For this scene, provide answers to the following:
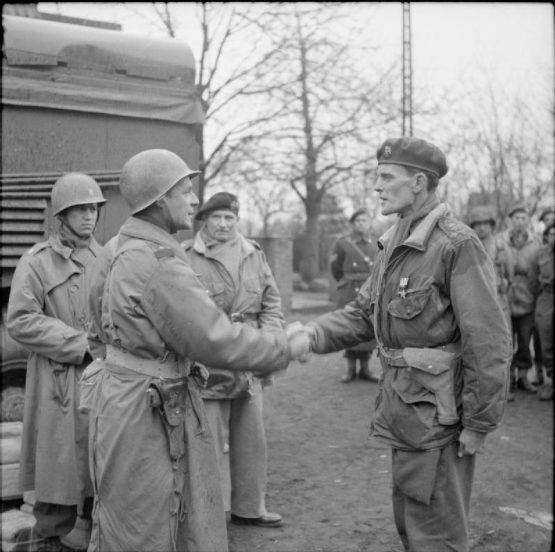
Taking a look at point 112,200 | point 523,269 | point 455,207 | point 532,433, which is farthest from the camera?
point 455,207

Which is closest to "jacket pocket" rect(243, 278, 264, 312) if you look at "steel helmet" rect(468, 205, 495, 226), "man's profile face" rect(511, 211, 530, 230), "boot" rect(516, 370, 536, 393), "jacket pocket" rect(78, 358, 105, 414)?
"jacket pocket" rect(78, 358, 105, 414)

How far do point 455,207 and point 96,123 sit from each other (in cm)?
1466

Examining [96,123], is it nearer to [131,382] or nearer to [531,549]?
[131,382]

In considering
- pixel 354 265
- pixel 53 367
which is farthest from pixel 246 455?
pixel 354 265

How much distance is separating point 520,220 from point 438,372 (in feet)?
19.7

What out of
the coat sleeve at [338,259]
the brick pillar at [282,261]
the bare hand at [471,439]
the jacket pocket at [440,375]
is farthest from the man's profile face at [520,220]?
the brick pillar at [282,261]

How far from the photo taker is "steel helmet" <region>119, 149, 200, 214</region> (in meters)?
3.04

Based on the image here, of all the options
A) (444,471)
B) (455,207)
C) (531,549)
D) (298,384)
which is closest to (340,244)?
(298,384)

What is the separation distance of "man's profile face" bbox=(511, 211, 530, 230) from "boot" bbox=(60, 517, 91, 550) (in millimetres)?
5997

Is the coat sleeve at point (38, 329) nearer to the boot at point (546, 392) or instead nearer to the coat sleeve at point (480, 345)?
the coat sleeve at point (480, 345)

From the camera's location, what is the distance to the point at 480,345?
3.04 metres

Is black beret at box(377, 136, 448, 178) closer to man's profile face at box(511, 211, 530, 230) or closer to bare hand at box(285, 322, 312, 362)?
bare hand at box(285, 322, 312, 362)

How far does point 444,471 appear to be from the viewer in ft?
10.3

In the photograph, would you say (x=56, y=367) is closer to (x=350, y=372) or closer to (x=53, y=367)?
(x=53, y=367)
